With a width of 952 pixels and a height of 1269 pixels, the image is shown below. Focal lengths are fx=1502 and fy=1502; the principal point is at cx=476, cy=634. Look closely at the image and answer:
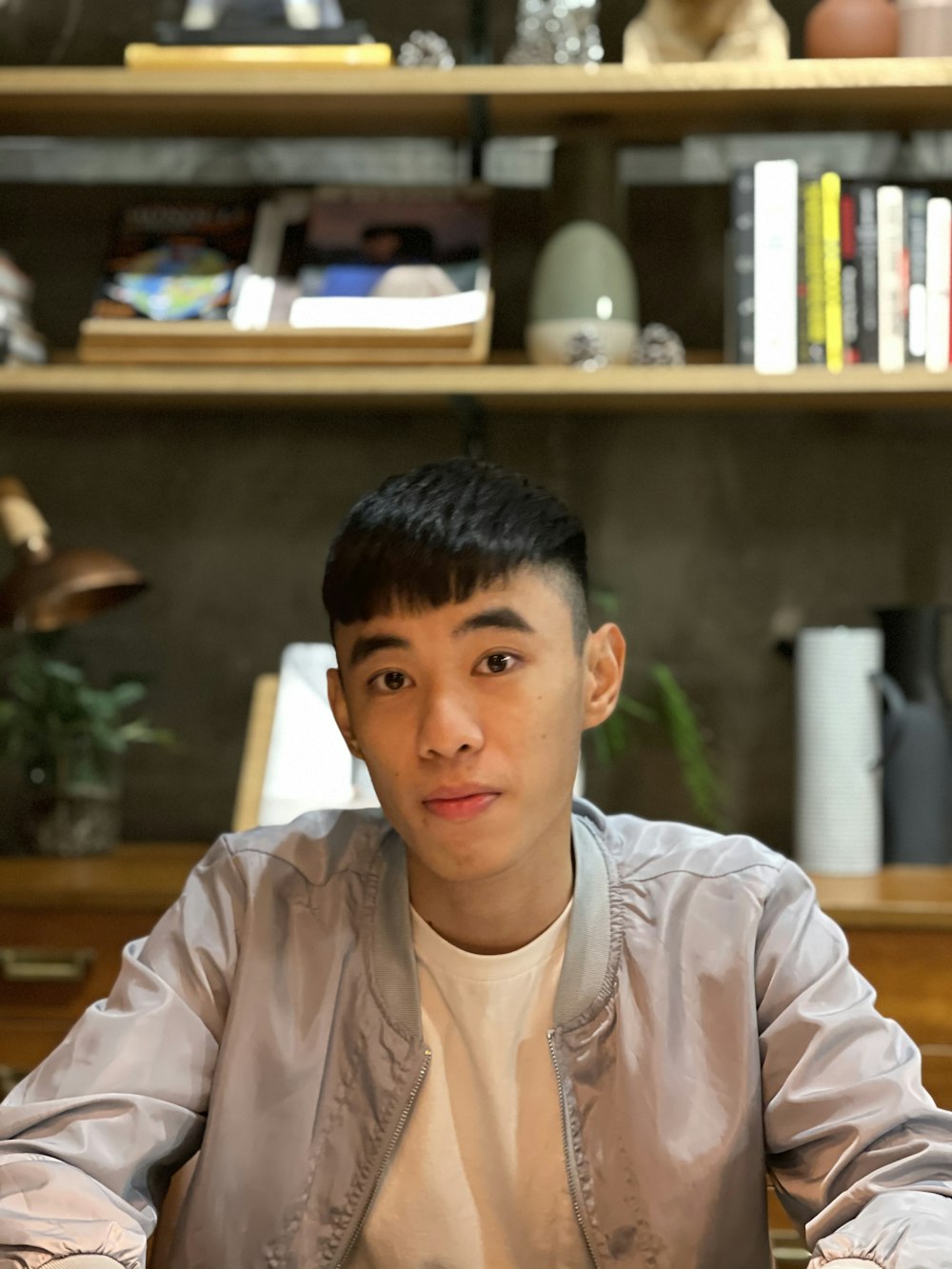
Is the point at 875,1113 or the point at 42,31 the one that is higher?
the point at 42,31

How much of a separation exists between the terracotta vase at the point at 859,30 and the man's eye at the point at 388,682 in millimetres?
1411

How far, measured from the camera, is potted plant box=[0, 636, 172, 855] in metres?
2.29

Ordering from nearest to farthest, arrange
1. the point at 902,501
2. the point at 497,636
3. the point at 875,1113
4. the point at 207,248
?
the point at 875,1113
the point at 497,636
the point at 207,248
the point at 902,501

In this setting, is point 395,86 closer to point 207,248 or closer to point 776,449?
point 207,248

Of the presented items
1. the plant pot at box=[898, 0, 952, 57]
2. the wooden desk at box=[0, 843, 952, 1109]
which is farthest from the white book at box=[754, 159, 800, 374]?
the wooden desk at box=[0, 843, 952, 1109]

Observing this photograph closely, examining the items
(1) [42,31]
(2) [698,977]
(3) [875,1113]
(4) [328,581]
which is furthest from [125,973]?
(1) [42,31]

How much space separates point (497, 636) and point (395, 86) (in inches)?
49.4

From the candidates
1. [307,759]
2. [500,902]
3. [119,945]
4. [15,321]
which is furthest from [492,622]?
[15,321]

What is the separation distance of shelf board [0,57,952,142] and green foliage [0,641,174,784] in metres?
0.86

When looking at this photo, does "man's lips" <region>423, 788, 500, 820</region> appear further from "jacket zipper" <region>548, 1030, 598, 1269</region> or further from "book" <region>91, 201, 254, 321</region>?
"book" <region>91, 201, 254, 321</region>

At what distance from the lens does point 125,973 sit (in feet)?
4.06

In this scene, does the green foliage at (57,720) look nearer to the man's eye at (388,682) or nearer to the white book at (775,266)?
the white book at (775,266)

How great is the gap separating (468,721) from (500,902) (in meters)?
0.19

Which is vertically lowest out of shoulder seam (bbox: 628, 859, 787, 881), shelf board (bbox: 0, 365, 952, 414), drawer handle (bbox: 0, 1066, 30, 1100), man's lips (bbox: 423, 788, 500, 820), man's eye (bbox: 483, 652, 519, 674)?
drawer handle (bbox: 0, 1066, 30, 1100)
